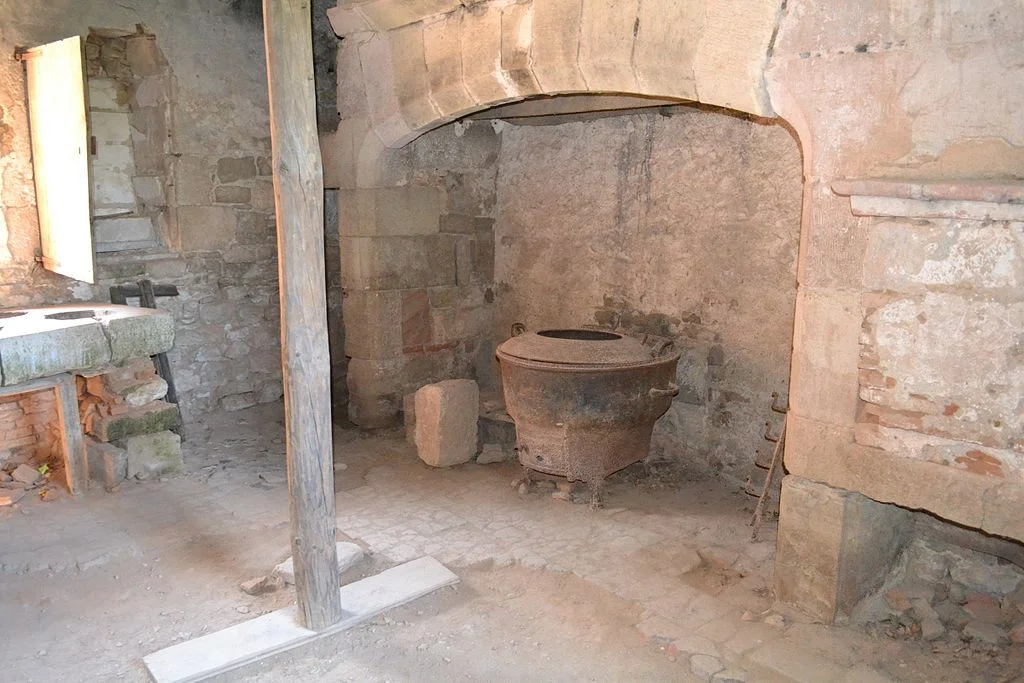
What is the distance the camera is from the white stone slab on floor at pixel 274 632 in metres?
3.16

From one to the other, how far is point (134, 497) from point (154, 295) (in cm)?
163

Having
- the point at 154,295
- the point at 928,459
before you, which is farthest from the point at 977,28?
the point at 154,295

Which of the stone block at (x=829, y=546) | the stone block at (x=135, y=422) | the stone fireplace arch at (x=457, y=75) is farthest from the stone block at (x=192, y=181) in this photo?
the stone block at (x=829, y=546)

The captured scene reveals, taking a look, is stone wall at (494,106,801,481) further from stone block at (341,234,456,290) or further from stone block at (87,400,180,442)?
stone block at (87,400,180,442)

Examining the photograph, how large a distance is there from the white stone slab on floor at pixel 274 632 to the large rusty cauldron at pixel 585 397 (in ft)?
3.94

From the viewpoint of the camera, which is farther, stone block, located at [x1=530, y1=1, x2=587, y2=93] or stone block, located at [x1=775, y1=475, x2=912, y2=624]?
stone block, located at [x1=530, y1=1, x2=587, y2=93]

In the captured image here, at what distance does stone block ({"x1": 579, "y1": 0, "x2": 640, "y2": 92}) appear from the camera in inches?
149

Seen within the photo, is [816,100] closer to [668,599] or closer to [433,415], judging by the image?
[668,599]

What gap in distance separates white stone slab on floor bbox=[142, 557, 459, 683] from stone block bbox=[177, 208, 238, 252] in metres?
3.31

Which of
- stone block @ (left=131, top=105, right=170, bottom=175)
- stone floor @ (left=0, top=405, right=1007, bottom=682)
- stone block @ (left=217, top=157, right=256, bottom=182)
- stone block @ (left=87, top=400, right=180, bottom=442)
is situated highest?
stone block @ (left=131, top=105, right=170, bottom=175)

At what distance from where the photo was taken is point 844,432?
3.31 metres

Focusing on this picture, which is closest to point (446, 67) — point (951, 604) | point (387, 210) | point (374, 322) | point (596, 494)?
point (387, 210)

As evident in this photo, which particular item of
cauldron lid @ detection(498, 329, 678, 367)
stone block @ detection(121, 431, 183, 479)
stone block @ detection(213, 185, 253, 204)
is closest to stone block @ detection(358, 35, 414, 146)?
stone block @ detection(213, 185, 253, 204)

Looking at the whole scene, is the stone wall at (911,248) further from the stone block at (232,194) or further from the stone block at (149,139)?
the stone block at (149,139)
